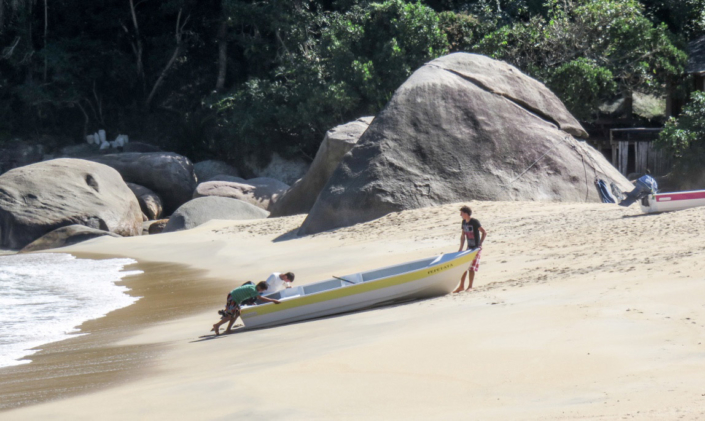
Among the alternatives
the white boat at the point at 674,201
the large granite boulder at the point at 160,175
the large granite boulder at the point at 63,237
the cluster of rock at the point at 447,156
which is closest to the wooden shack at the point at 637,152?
the cluster of rock at the point at 447,156

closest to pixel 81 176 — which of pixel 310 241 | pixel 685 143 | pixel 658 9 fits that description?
pixel 310 241

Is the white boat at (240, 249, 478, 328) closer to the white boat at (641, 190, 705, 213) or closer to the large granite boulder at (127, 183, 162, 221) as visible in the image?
the white boat at (641, 190, 705, 213)

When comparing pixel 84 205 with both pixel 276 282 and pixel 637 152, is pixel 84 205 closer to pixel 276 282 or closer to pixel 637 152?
pixel 276 282

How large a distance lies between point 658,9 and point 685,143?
28.6 ft

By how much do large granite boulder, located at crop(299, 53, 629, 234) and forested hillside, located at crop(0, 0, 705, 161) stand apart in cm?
633

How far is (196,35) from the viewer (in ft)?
108

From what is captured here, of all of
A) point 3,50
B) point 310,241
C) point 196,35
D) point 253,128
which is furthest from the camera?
point 196,35

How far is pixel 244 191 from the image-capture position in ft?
76.8

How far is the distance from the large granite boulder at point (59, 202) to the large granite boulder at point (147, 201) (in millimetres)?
2307

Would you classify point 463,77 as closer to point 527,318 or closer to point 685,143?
point 685,143

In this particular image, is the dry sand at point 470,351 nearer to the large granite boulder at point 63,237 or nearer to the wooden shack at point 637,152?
the large granite boulder at point 63,237

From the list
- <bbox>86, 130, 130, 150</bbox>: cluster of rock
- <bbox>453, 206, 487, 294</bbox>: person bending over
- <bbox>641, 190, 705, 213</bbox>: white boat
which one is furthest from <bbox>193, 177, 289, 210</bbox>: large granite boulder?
<bbox>453, 206, 487, 294</bbox>: person bending over

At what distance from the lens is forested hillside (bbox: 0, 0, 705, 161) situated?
2323 centimetres

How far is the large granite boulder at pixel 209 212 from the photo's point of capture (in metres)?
20.6
